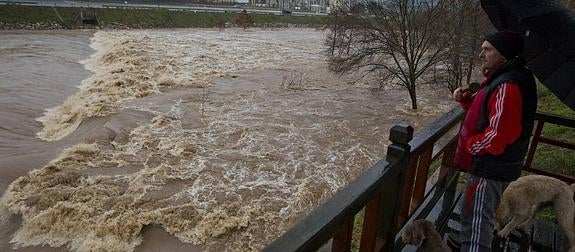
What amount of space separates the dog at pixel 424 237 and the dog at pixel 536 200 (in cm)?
51

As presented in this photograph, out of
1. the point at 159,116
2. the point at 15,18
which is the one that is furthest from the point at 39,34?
the point at 159,116

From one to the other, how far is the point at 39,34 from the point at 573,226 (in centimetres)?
3749

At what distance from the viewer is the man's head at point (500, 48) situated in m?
2.51

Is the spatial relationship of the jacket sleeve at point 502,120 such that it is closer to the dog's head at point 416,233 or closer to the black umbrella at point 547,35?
the black umbrella at point 547,35

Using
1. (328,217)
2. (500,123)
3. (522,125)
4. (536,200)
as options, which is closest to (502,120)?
(500,123)

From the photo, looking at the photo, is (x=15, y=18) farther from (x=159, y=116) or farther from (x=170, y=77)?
(x=159, y=116)

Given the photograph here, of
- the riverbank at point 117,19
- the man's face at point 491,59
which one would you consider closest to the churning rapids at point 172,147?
the man's face at point 491,59

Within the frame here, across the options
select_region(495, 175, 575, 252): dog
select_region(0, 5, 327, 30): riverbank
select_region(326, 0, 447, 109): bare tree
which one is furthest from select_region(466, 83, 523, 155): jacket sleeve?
select_region(0, 5, 327, 30): riverbank

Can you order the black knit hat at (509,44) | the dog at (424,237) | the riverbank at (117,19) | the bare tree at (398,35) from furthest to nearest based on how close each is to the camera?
the riverbank at (117,19)
the bare tree at (398,35)
the dog at (424,237)
the black knit hat at (509,44)

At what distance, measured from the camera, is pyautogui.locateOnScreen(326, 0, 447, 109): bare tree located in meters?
18.3

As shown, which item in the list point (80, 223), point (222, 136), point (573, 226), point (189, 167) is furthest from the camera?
point (222, 136)

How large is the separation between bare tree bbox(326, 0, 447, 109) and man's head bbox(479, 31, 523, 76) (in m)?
16.3

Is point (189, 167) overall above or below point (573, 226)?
below

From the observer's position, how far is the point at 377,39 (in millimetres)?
18797
